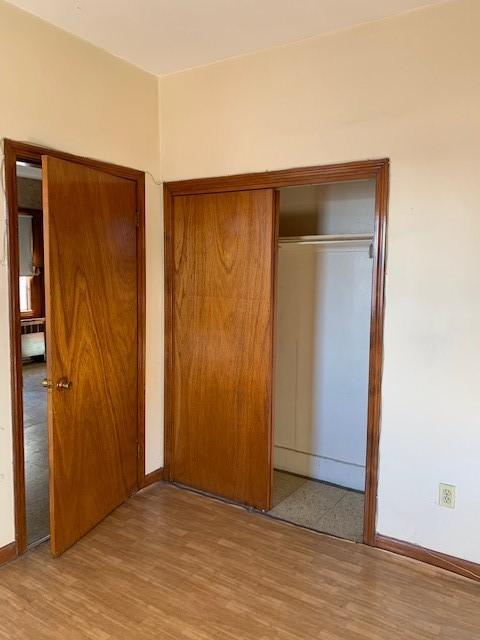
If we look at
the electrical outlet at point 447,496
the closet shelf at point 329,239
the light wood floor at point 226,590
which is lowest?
the light wood floor at point 226,590

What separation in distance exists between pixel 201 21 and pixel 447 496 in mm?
2644

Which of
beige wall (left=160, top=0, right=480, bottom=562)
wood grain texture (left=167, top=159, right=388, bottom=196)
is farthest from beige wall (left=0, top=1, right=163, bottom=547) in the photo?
beige wall (left=160, top=0, right=480, bottom=562)

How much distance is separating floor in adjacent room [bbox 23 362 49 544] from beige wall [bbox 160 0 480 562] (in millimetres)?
1923

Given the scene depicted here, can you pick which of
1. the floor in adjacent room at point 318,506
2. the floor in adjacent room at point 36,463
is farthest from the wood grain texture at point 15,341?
the floor in adjacent room at point 318,506

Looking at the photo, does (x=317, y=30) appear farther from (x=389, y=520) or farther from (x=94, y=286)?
(x=389, y=520)

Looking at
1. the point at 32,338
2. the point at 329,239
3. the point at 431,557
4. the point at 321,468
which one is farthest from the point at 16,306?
the point at 32,338

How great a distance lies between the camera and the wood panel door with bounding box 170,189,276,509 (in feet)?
9.68

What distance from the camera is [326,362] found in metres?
3.40

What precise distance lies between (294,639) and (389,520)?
87cm

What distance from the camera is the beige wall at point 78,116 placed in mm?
2373

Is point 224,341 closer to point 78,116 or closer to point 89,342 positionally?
point 89,342

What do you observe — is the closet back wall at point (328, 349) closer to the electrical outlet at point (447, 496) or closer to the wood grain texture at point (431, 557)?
the wood grain texture at point (431, 557)

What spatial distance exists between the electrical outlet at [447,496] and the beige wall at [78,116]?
1.81 meters

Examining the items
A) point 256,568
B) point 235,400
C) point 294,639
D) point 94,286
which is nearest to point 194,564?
point 256,568
